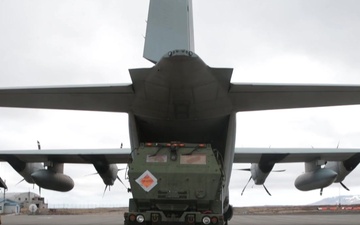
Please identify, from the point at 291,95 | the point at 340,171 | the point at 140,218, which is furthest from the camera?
the point at 340,171

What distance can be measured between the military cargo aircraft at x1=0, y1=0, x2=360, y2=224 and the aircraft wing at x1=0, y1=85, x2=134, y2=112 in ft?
0.06

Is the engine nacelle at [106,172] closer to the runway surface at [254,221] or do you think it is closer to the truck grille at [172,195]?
the runway surface at [254,221]

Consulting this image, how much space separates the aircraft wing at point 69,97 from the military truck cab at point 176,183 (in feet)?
4.11

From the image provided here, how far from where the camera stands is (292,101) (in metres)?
8.10

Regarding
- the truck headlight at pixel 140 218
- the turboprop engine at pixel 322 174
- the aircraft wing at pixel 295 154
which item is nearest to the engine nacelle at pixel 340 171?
the turboprop engine at pixel 322 174

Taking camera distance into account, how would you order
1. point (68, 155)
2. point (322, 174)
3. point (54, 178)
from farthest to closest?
1. point (68, 155)
2. point (54, 178)
3. point (322, 174)

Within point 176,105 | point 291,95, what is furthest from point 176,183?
point 291,95

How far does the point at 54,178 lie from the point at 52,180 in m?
0.17

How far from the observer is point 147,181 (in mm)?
7441

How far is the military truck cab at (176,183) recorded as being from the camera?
739cm

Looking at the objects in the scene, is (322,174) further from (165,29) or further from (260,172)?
(165,29)

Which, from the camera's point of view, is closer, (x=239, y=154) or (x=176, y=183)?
(x=176, y=183)

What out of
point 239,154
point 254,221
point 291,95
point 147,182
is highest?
point 291,95

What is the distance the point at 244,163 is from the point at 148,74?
12805mm
